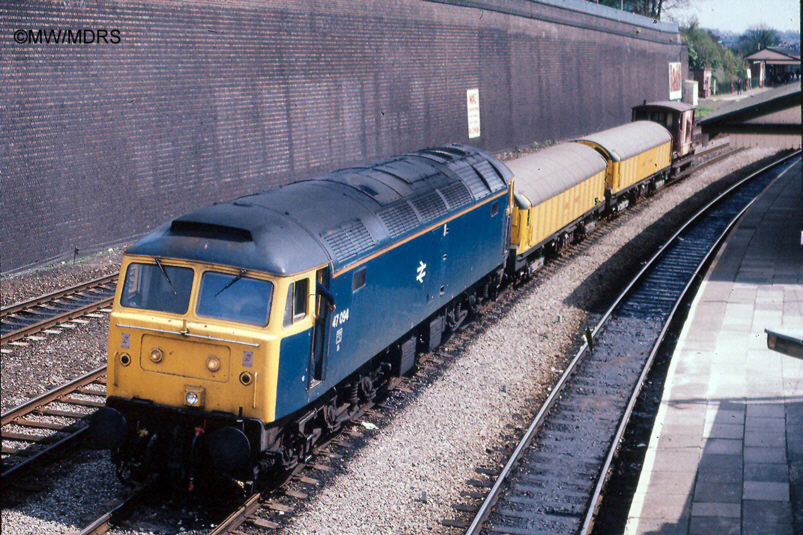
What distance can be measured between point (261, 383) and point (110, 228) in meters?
13.1

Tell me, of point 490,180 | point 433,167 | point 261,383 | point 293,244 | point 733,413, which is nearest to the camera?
point 261,383

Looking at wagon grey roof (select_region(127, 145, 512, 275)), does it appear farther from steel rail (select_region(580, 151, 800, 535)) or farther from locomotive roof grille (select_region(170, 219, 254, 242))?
steel rail (select_region(580, 151, 800, 535))

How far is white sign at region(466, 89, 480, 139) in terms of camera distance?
1511 inches

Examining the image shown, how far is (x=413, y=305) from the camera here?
13172mm

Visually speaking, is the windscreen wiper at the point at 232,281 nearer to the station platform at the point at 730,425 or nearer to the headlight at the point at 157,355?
the headlight at the point at 157,355

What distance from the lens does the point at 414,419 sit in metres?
12.7

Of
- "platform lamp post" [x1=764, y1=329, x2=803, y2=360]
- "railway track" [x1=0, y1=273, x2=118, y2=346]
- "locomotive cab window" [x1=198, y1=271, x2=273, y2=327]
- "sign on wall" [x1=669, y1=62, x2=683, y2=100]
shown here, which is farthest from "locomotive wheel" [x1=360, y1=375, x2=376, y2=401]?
"sign on wall" [x1=669, y1=62, x2=683, y2=100]

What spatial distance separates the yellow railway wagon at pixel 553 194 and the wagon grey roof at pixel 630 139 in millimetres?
1622

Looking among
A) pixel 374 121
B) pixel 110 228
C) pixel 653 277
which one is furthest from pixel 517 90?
pixel 110 228

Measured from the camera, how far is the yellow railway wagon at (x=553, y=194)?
64.4 ft

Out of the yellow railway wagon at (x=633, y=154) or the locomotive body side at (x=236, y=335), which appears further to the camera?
the yellow railway wagon at (x=633, y=154)

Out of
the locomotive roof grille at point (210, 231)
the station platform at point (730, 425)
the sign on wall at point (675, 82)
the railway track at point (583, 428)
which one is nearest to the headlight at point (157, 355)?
Answer: the locomotive roof grille at point (210, 231)

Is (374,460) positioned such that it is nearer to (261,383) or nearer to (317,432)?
(317,432)

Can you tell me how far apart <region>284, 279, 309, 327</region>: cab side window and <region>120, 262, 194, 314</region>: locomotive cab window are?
1.11 m
